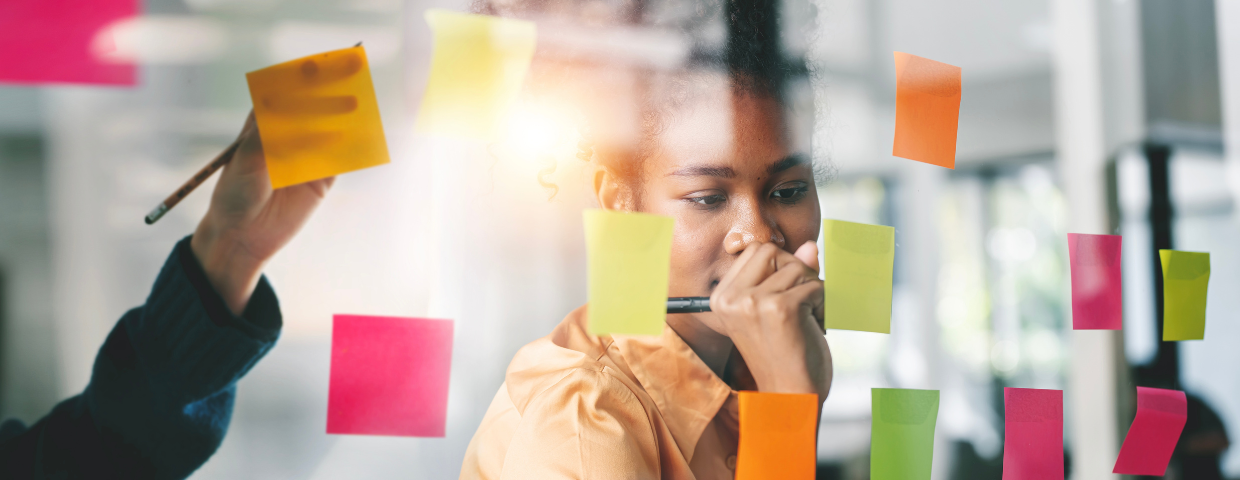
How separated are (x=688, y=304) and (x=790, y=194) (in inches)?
5.7

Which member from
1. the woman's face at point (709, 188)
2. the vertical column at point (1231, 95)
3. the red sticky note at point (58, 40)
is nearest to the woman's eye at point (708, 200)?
the woman's face at point (709, 188)

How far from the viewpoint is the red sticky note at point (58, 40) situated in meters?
0.50

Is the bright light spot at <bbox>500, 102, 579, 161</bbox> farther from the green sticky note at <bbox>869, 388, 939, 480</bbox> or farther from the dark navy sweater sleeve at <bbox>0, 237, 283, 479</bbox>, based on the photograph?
the green sticky note at <bbox>869, 388, 939, 480</bbox>

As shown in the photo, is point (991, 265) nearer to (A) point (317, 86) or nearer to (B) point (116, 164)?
(A) point (317, 86)

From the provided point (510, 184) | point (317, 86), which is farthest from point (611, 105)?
point (317, 86)

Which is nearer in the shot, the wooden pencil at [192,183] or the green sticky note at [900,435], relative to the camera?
the wooden pencil at [192,183]

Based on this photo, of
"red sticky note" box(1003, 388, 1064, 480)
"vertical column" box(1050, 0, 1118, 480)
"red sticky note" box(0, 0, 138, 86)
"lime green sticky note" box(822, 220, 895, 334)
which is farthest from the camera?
"vertical column" box(1050, 0, 1118, 480)

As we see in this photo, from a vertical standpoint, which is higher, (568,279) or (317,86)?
(317,86)

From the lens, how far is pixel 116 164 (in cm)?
52

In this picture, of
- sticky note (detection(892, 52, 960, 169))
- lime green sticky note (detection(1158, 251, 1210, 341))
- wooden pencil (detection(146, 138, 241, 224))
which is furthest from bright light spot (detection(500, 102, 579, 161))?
lime green sticky note (detection(1158, 251, 1210, 341))

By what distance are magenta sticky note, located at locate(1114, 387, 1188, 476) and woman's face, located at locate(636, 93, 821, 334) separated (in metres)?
0.62

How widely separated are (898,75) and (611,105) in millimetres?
314

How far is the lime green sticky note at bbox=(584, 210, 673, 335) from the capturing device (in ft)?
1.76

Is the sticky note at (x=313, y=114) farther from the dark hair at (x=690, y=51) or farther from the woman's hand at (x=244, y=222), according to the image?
the dark hair at (x=690, y=51)
